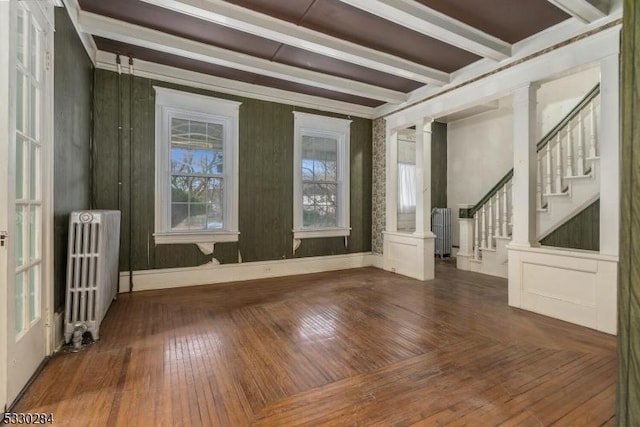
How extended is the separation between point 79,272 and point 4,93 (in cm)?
149

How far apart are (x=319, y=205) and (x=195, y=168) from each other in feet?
7.44

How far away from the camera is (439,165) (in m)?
7.91

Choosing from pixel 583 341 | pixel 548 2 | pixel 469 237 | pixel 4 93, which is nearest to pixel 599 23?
pixel 548 2

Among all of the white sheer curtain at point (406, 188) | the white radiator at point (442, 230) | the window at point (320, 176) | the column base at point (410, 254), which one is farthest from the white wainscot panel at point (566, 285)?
the white sheer curtain at point (406, 188)

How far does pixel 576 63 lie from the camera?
10.8 feet

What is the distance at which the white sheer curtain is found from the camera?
A: 7.43 metres

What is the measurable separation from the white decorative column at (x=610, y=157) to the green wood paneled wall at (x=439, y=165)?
468 cm

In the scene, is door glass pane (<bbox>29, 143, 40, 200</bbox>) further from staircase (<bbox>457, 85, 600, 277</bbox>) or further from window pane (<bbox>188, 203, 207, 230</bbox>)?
staircase (<bbox>457, 85, 600, 277</bbox>)

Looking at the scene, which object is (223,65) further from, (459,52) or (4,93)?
(459,52)

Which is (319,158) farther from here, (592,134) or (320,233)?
(592,134)

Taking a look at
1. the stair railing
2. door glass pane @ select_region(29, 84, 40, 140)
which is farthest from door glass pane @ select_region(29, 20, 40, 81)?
the stair railing

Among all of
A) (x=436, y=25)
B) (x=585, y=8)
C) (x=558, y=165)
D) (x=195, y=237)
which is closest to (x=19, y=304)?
(x=195, y=237)

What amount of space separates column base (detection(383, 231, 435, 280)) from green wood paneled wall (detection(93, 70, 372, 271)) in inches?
25.8

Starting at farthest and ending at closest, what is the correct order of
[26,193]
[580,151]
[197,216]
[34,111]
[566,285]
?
[197,216], [580,151], [566,285], [34,111], [26,193]
